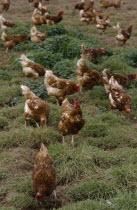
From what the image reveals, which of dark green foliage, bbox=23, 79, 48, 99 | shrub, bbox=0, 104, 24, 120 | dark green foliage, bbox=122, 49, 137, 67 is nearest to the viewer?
shrub, bbox=0, 104, 24, 120

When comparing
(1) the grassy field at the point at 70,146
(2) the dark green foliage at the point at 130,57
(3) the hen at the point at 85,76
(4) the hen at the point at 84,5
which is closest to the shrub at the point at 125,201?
(1) the grassy field at the point at 70,146

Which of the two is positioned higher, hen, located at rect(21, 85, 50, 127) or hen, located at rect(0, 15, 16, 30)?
hen, located at rect(0, 15, 16, 30)

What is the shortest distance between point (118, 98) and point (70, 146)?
215 cm

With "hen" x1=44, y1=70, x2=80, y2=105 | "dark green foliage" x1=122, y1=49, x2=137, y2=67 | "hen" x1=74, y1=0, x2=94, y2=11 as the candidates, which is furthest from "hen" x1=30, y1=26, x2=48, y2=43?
"hen" x1=74, y1=0, x2=94, y2=11

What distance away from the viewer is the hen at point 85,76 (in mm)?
9312

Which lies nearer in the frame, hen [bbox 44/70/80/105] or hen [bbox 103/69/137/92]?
hen [bbox 44/70/80/105]

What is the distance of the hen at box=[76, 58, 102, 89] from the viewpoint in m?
9.31

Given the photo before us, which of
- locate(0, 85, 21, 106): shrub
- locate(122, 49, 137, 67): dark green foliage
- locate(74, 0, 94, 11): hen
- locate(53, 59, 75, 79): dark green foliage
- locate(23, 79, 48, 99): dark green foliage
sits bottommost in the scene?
locate(0, 85, 21, 106): shrub

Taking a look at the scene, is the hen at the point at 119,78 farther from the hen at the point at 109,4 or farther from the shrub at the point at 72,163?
the hen at the point at 109,4

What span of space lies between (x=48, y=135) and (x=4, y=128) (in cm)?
117

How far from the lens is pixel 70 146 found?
6.86m

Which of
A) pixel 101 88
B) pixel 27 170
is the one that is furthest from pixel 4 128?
pixel 101 88

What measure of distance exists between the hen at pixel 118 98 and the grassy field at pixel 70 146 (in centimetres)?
21

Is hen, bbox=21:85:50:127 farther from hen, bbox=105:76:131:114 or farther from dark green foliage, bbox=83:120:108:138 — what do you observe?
hen, bbox=105:76:131:114
